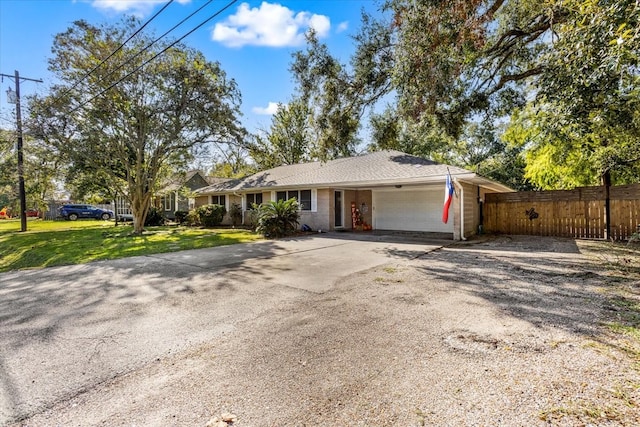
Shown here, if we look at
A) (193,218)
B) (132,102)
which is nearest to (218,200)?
(193,218)

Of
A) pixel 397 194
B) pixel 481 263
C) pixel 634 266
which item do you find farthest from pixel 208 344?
pixel 397 194

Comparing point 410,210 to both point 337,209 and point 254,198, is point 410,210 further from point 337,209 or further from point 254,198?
point 254,198

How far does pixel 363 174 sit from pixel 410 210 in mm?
3098

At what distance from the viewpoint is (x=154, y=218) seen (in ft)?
72.3

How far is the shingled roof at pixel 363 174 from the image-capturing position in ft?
38.6

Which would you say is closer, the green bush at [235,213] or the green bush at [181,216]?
the green bush at [235,213]

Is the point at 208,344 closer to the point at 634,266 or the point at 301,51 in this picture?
the point at 634,266

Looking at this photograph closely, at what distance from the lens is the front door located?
15.3 m

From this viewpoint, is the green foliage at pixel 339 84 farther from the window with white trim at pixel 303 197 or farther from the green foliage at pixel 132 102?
the green foliage at pixel 132 102

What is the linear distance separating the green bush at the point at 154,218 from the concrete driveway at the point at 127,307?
14481 millimetres

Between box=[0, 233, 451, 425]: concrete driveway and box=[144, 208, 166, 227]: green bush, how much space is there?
47.5 feet

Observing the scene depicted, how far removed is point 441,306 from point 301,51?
10.5 metres

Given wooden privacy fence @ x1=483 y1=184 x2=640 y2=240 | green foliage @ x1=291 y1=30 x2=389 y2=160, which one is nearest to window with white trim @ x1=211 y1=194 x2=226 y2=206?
green foliage @ x1=291 y1=30 x2=389 y2=160

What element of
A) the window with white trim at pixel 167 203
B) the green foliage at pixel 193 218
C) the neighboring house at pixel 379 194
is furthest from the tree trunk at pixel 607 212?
the window with white trim at pixel 167 203
